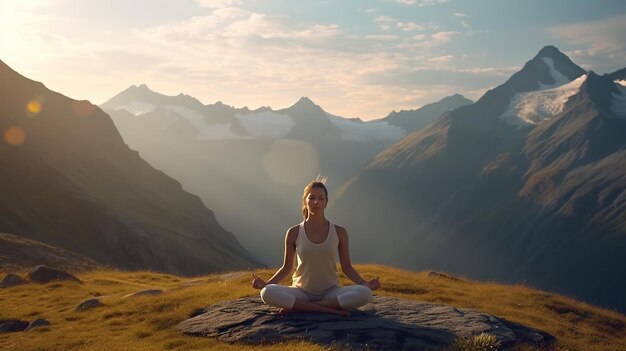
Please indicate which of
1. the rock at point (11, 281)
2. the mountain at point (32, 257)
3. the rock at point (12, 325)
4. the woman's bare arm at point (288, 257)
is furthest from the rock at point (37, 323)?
the mountain at point (32, 257)

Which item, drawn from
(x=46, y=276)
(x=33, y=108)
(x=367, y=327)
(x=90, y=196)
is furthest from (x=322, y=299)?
(x=33, y=108)

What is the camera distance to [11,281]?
31938 mm

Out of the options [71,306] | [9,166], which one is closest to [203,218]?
[9,166]

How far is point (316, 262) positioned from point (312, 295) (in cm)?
128

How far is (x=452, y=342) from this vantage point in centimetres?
1507

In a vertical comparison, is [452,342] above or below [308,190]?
below

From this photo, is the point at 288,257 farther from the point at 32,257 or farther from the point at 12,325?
the point at 32,257

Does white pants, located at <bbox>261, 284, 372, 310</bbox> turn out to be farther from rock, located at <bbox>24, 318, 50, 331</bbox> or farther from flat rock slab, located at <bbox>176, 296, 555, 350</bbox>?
rock, located at <bbox>24, 318, 50, 331</bbox>

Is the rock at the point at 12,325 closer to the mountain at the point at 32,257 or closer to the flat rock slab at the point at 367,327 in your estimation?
the flat rock slab at the point at 367,327

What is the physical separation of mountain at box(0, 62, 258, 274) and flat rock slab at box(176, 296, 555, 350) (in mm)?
68684

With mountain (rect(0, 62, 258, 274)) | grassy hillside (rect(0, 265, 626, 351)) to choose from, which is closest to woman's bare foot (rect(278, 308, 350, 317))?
grassy hillside (rect(0, 265, 626, 351))

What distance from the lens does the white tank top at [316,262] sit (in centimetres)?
1656

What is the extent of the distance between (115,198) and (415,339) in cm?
12975

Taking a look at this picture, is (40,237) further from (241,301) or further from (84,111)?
(84,111)
